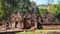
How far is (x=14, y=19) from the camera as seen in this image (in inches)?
1483

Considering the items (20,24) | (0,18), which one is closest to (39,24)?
Answer: (20,24)

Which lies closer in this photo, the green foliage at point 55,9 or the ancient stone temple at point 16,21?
the ancient stone temple at point 16,21

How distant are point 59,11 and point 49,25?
19.4 meters

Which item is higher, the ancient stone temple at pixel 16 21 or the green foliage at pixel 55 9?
the green foliage at pixel 55 9

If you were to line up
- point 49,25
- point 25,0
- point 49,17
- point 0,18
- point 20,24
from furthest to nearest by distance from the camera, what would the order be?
point 25,0
point 0,18
point 49,17
point 20,24
point 49,25

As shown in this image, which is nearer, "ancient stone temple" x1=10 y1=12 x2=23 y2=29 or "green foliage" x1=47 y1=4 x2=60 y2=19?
"ancient stone temple" x1=10 y1=12 x2=23 y2=29

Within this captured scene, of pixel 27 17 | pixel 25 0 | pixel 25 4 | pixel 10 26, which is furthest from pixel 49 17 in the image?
pixel 25 0

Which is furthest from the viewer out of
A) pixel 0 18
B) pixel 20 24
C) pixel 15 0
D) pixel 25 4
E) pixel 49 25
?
pixel 25 4

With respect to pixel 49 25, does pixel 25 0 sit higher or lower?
higher

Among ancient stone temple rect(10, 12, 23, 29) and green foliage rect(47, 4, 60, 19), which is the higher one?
green foliage rect(47, 4, 60, 19)

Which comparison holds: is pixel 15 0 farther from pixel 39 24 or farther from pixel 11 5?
pixel 39 24

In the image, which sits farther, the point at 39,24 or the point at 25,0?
the point at 25,0

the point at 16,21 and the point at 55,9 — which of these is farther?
the point at 55,9

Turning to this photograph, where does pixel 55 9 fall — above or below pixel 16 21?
above
